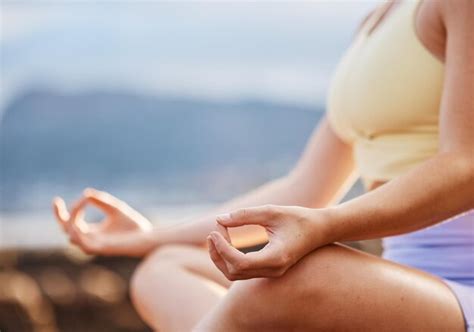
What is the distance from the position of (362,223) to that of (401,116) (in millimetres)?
349

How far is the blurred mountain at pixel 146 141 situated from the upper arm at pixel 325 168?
7.45 m

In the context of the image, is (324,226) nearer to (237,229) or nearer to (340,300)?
(340,300)

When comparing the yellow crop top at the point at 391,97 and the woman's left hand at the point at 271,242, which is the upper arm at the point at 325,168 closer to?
the yellow crop top at the point at 391,97

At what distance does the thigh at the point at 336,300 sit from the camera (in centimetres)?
114

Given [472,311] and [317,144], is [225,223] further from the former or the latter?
[317,144]

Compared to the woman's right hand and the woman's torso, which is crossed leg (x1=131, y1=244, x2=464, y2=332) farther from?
the woman's right hand

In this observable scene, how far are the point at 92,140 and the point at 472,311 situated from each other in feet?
29.2

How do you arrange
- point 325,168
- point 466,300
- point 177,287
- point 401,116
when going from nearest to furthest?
1. point 466,300
2. point 401,116
3. point 177,287
4. point 325,168

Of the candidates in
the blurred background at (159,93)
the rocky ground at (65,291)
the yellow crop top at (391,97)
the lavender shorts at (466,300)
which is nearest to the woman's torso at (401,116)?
the yellow crop top at (391,97)

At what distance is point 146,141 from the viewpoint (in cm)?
1009

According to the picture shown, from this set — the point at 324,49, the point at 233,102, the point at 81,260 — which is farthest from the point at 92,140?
the point at 81,260

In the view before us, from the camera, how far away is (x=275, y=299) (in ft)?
3.74

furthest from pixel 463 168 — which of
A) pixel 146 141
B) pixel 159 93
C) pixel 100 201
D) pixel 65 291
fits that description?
pixel 146 141

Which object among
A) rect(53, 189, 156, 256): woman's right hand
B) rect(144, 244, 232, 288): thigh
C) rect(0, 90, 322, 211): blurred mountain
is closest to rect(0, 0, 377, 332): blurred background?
rect(0, 90, 322, 211): blurred mountain
